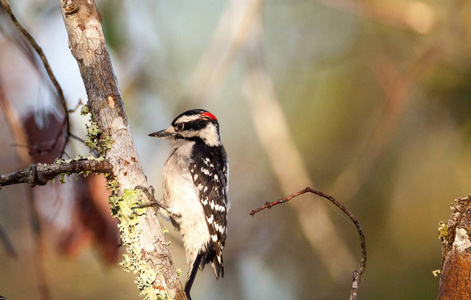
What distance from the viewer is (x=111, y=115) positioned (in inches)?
83.2

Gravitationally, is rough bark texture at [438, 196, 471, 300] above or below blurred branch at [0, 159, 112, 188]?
below

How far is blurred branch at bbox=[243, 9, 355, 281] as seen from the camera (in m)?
4.14

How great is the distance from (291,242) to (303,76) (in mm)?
1642

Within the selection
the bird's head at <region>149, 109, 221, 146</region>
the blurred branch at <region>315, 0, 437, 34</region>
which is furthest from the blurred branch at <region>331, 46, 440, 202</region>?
the bird's head at <region>149, 109, 221, 146</region>

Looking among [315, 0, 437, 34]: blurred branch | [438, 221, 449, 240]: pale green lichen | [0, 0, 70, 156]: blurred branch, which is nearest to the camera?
[438, 221, 449, 240]: pale green lichen

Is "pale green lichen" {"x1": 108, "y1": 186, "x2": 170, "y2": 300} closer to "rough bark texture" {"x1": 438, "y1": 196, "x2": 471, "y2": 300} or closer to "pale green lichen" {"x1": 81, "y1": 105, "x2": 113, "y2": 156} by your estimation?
"pale green lichen" {"x1": 81, "y1": 105, "x2": 113, "y2": 156}

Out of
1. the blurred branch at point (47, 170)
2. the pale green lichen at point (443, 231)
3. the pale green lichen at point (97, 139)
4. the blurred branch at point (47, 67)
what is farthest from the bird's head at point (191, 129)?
the pale green lichen at point (443, 231)

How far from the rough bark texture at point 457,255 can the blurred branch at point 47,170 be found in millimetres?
1347

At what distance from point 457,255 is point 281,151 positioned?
104 inches

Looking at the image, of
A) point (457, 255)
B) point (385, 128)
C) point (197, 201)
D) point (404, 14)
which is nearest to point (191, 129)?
point (197, 201)

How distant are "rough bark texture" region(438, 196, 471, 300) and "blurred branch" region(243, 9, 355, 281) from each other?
8.04 ft

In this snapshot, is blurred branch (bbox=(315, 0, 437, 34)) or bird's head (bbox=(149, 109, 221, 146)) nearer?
bird's head (bbox=(149, 109, 221, 146))

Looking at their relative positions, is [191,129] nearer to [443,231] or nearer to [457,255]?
[443,231]

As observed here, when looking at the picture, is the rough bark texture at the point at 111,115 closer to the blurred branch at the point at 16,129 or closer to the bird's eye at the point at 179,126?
the blurred branch at the point at 16,129
